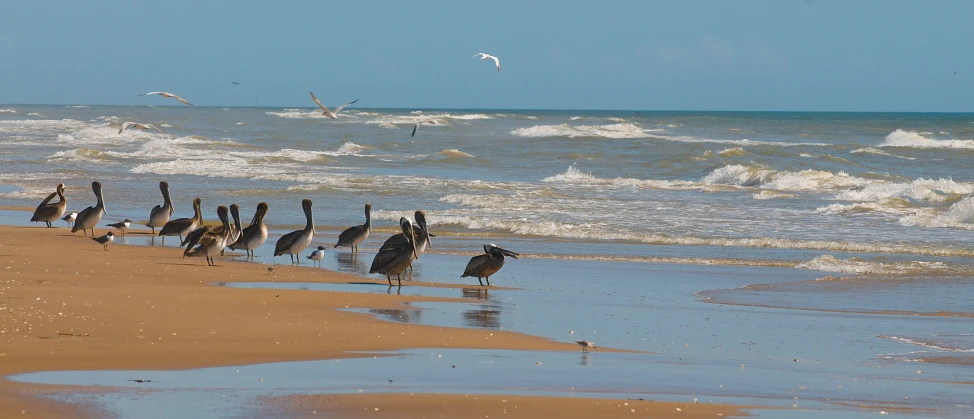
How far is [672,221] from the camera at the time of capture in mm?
18547

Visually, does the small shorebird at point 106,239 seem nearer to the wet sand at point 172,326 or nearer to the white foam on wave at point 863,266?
the wet sand at point 172,326

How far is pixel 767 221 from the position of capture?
18.8 metres

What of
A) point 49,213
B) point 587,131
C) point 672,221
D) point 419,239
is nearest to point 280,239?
point 419,239

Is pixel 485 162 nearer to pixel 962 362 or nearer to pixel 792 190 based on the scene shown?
pixel 792 190

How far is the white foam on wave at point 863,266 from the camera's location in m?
13.4

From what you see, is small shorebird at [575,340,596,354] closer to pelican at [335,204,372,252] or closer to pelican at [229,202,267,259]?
pelican at [229,202,267,259]

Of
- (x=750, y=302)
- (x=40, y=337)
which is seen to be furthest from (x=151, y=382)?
(x=750, y=302)

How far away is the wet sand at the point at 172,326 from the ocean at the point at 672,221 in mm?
987

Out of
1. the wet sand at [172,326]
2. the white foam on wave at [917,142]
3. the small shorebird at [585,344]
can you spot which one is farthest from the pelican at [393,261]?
the white foam on wave at [917,142]

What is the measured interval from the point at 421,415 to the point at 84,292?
479cm

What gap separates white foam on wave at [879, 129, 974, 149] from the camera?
51.6 m

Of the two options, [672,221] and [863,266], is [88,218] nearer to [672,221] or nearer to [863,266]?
[672,221]

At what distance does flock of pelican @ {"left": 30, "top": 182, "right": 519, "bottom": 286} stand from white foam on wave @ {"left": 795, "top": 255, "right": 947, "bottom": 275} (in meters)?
4.14

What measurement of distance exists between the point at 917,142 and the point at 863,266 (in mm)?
43810
